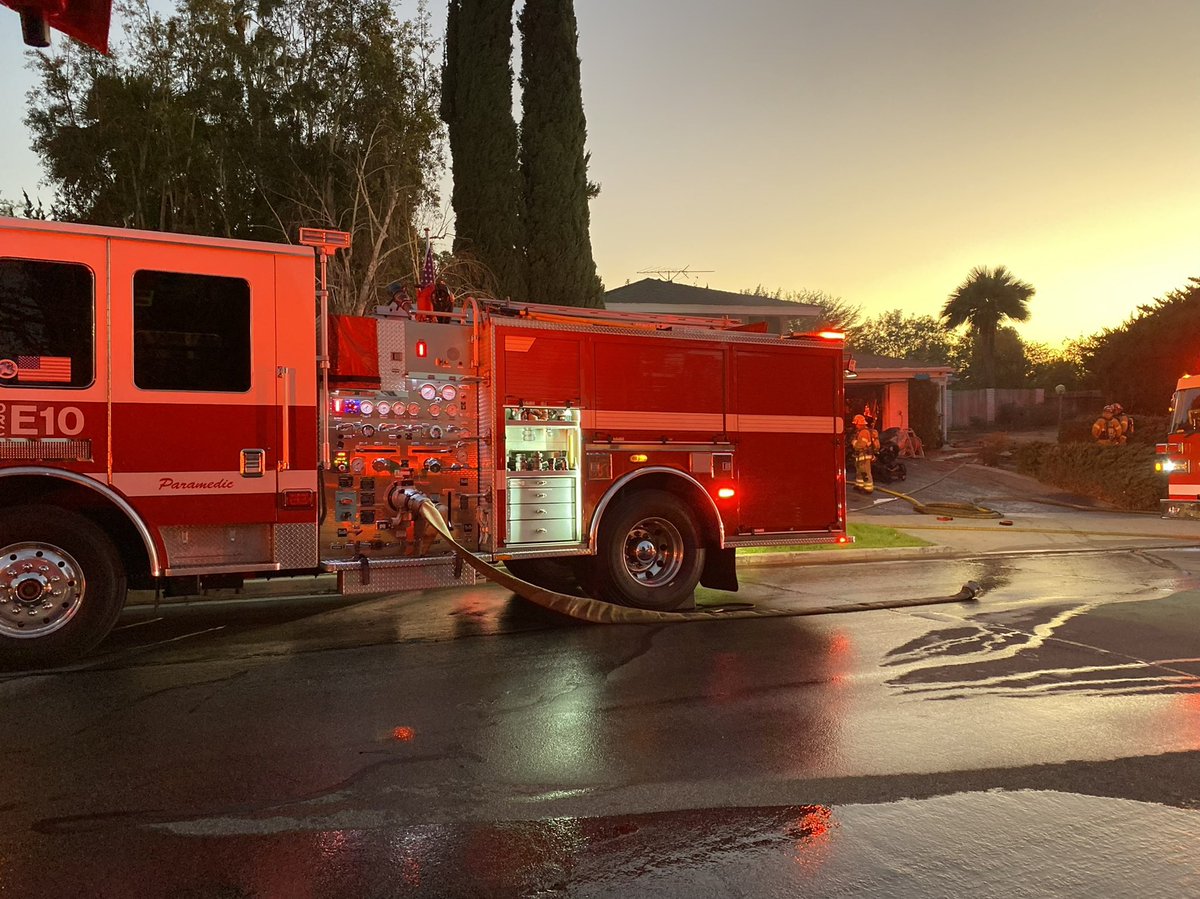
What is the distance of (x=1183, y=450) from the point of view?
47.0 feet

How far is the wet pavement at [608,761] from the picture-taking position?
3.15 m

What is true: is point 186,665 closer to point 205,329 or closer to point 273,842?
point 205,329

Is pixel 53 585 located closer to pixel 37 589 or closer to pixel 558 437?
pixel 37 589

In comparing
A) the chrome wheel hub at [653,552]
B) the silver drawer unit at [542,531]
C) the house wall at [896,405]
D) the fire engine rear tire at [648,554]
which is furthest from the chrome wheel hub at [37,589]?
the house wall at [896,405]

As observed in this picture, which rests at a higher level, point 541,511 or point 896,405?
point 896,405

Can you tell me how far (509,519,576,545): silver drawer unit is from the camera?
287 inches

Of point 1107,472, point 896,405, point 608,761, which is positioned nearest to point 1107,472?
point 1107,472

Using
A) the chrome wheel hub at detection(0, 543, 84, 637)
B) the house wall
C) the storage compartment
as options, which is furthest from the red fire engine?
the chrome wheel hub at detection(0, 543, 84, 637)

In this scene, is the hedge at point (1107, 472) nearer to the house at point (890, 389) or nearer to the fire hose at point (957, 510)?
the fire hose at point (957, 510)

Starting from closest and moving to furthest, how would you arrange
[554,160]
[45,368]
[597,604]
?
1. [45,368]
2. [597,604]
3. [554,160]

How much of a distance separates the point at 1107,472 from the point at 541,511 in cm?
1694

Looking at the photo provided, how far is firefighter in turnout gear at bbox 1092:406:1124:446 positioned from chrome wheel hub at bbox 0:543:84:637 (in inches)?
827

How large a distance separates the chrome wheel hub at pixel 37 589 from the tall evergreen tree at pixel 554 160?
13636mm

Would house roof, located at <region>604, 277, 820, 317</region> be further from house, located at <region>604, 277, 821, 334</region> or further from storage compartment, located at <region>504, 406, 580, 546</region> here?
storage compartment, located at <region>504, 406, 580, 546</region>
